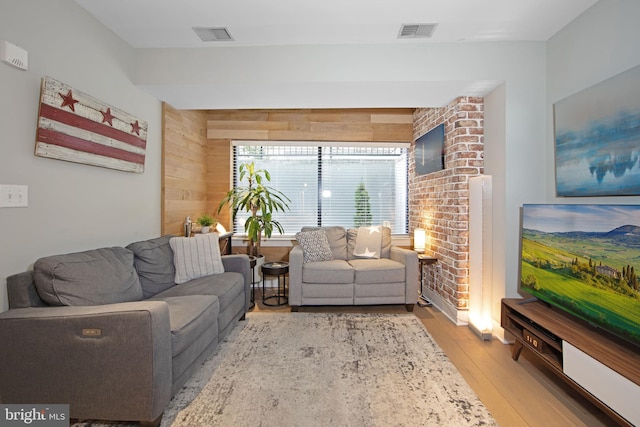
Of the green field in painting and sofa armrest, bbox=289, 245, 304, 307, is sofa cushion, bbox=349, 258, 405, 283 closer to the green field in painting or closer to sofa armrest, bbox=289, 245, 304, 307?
sofa armrest, bbox=289, 245, 304, 307

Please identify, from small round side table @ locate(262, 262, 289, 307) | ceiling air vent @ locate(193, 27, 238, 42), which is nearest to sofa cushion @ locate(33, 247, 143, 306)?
small round side table @ locate(262, 262, 289, 307)

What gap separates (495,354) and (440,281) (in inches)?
44.3

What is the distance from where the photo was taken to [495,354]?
2.58m

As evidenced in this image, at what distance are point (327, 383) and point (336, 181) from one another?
10.6 feet

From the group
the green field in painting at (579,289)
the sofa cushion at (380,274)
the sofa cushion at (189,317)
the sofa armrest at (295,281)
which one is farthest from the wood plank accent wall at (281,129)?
the green field in painting at (579,289)

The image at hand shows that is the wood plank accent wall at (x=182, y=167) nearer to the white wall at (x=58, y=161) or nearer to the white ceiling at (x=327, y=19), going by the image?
the white wall at (x=58, y=161)

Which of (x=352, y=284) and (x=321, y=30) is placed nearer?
(x=321, y=30)

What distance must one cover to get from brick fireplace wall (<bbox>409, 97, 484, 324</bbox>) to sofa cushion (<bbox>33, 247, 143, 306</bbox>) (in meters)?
2.96

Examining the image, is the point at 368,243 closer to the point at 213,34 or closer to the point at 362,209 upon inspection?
the point at 362,209

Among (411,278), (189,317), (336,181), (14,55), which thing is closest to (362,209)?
(336,181)

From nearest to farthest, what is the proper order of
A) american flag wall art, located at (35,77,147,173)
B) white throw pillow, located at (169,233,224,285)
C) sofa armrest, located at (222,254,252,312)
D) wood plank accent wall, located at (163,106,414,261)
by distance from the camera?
1. american flag wall art, located at (35,77,147,173)
2. white throw pillow, located at (169,233,224,285)
3. sofa armrest, located at (222,254,252,312)
4. wood plank accent wall, located at (163,106,414,261)

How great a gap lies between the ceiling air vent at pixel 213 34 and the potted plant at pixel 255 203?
185cm

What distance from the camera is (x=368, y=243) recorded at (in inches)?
160

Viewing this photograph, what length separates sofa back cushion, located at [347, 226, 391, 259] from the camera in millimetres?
4121
